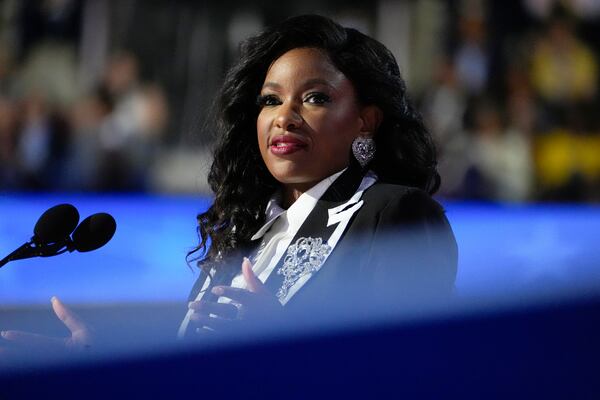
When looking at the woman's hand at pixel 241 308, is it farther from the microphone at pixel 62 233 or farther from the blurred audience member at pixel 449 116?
the blurred audience member at pixel 449 116

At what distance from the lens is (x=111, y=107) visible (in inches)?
184

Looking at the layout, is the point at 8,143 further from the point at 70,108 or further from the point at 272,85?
the point at 272,85

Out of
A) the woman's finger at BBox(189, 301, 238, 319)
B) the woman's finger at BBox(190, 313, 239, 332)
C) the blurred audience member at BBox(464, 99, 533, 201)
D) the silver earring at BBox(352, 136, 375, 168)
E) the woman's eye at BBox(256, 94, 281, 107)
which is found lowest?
the woman's finger at BBox(190, 313, 239, 332)

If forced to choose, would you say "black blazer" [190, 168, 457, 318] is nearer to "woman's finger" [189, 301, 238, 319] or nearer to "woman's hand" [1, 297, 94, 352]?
"woman's finger" [189, 301, 238, 319]

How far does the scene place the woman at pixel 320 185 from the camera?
1.24 metres

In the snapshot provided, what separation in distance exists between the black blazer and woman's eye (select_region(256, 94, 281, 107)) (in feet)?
0.63

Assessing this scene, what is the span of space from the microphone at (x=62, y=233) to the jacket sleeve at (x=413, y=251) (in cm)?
36

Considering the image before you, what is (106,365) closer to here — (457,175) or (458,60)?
(457,175)

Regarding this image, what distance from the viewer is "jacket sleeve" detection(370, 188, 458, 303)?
3.91 feet

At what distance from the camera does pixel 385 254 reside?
1.23 meters

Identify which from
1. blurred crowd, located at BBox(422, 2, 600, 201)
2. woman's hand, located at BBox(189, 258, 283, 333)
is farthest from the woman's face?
blurred crowd, located at BBox(422, 2, 600, 201)

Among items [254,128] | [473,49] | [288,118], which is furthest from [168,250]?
[473,49]

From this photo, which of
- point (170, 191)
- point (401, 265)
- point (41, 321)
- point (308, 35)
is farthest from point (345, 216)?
point (170, 191)

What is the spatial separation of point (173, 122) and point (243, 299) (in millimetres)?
3598
